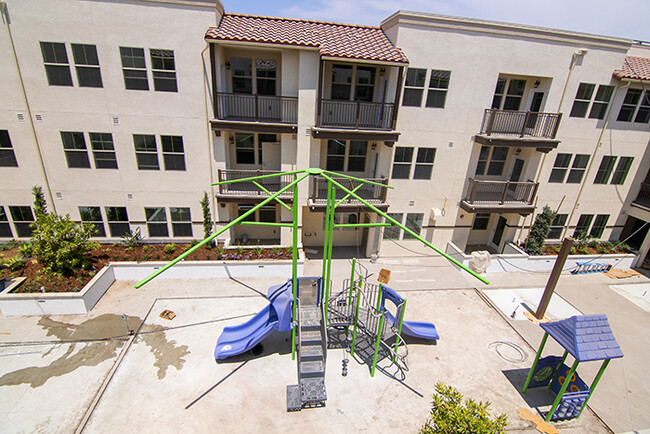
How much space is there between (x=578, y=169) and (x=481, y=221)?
227 inches

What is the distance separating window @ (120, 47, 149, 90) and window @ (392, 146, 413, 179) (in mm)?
12182

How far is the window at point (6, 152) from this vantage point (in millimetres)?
14305

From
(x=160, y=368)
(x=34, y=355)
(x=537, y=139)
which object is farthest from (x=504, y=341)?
(x=34, y=355)

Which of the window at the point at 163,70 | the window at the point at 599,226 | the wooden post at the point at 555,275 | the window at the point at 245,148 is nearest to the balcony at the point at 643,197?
the window at the point at 599,226

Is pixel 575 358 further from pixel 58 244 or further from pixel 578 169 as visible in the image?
pixel 58 244

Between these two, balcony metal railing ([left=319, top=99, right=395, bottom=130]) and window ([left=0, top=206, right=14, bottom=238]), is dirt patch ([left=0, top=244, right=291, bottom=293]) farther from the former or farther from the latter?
balcony metal railing ([left=319, top=99, right=395, bottom=130])

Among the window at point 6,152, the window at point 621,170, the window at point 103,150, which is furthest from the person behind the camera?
the window at point 621,170

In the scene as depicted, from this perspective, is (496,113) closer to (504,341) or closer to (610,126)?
(610,126)

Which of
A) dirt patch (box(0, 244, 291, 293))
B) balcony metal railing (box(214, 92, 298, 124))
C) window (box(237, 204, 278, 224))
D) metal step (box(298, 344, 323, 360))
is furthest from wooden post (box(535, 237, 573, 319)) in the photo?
window (box(237, 204, 278, 224))

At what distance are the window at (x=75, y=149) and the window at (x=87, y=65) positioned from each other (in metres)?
2.34

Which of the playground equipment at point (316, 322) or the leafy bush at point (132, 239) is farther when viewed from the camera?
the leafy bush at point (132, 239)

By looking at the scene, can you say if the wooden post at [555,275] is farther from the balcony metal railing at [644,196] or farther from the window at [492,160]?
the balcony metal railing at [644,196]

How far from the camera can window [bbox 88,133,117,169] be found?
14.7 meters

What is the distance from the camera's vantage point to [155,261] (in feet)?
48.2
